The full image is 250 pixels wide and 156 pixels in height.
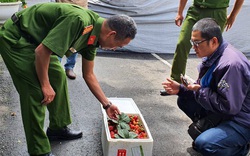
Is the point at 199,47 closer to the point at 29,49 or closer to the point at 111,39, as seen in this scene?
the point at 111,39

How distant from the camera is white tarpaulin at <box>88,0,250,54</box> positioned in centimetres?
690

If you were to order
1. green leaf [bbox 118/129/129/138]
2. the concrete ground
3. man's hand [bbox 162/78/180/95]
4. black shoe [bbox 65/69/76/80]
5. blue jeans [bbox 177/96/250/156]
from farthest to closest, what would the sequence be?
black shoe [bbox 65/69/76/80]
the concrete ground
man's hand [bbox 162/78/180/95]
green leaf [bbox 118/129/129/138]
blue jeans [bbox 177/96/250/156]

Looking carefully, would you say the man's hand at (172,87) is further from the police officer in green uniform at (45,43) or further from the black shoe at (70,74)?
the black shoe at (70,74)

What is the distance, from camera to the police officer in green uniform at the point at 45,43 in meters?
2.69

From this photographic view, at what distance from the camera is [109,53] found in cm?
712

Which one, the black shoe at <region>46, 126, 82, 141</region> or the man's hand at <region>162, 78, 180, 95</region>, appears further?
the black shoe at <region>46, 126, 82, 141</region>

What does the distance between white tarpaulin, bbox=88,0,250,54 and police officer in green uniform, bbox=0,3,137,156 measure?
151 inches

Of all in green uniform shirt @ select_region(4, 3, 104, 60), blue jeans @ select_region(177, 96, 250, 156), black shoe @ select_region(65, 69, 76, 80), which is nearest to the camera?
green uniform shirt @ select_region(4, 3, 104, 60)

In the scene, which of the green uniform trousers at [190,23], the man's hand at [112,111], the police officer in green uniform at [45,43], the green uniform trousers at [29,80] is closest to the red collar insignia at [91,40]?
the police officer in green uniform at [45,43]

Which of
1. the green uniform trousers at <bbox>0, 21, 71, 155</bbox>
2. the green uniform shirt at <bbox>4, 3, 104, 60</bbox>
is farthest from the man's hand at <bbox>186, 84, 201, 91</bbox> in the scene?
the green uniform trousers at <bbox>0, 21, 71, 155</bbox>

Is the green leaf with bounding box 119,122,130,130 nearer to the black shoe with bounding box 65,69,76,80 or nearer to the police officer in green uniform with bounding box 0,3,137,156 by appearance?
the police officer in green uniform with bounding box 0,3,137,156

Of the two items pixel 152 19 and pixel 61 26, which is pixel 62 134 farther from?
pixel 152 19

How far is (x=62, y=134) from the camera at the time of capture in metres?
3.67

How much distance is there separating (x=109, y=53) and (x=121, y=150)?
4.16 metres
